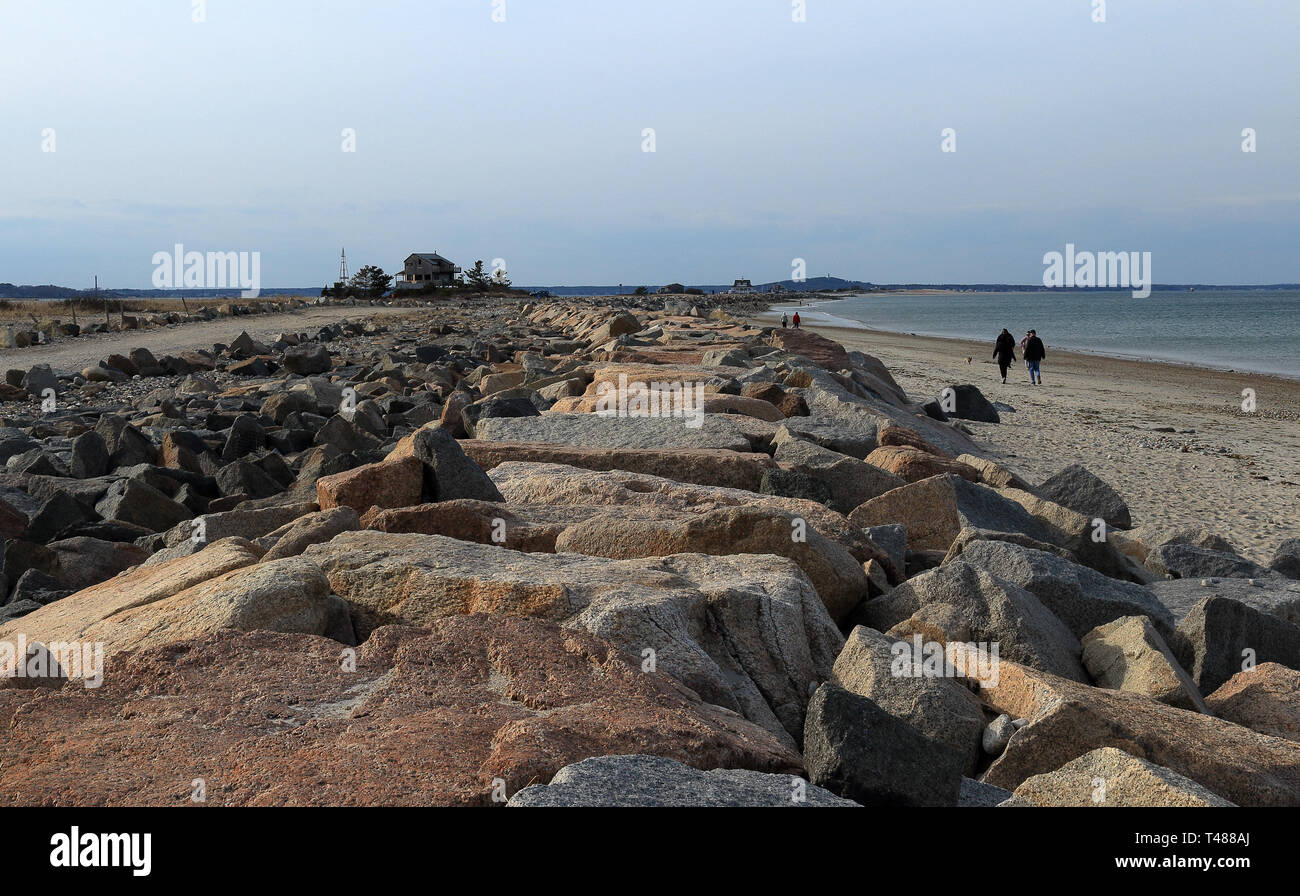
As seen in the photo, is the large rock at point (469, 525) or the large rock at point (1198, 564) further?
the large rock at point (1198, 564)

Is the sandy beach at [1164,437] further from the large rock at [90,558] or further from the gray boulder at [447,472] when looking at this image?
the large rock at [90,558]

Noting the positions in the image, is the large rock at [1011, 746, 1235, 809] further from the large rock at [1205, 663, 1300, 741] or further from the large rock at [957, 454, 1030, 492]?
the large rock at [957, 454, 1030, 492]

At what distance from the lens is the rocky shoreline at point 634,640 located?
97.4 inches

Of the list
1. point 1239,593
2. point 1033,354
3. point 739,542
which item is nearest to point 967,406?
point 1033,354

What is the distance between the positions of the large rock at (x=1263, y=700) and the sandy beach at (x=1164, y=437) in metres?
4.88

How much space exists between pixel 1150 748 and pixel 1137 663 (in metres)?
0.90

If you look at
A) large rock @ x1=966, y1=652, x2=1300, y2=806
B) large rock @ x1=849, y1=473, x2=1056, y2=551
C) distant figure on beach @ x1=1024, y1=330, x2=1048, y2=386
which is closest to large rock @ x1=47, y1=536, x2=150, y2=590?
large rock @ x1=849, y1=473, x2=1056, y2=551

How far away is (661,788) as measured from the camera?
87.7 inches

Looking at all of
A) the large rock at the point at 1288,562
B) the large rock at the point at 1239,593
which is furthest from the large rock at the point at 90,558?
the large rock at the point at 1288,562

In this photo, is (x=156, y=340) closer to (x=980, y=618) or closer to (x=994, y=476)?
(x=994, y=476)

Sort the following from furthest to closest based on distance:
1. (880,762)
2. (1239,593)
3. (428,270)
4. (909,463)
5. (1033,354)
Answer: (428,270) < (1033,354) < (909,463) < (1239,593) < (880,762)

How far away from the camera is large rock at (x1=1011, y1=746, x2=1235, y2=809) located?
8.51 feet

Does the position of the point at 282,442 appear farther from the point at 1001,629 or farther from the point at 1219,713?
the point at 1219,713

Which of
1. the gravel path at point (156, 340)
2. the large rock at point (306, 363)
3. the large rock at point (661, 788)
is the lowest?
the large rock at point (661, 788)
